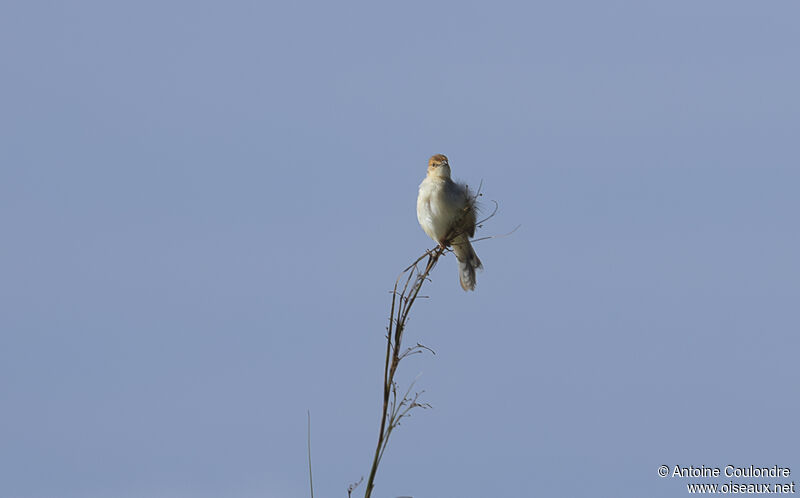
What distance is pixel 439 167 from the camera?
30.9ft

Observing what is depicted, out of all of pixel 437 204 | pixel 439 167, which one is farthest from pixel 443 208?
pixel 439 167

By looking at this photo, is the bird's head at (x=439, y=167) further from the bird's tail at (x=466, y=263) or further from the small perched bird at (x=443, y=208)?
the bird's tail at (x=466, y=263)

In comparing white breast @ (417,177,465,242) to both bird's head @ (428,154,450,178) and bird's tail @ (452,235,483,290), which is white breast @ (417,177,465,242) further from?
bird's tail @ (452,235,483,290)

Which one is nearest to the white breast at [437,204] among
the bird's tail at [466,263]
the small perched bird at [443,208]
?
the small perched bird at [443,208]

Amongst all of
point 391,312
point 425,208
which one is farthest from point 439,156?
point 391,312

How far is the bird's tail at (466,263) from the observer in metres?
9.36

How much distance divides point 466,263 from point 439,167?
1.00 meters

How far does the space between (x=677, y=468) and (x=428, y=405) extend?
2.52 meters

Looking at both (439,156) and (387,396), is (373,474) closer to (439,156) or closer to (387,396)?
(387,396)

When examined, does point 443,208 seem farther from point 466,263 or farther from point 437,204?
point 466,263

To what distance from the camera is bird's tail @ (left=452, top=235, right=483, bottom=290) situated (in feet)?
30.7

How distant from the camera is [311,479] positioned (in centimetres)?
263

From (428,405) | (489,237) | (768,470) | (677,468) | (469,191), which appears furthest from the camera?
(469,191)

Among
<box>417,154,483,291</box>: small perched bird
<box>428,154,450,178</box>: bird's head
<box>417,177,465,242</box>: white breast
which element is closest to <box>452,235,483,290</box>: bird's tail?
<box>417,154,483,291</box>: small perched bird
